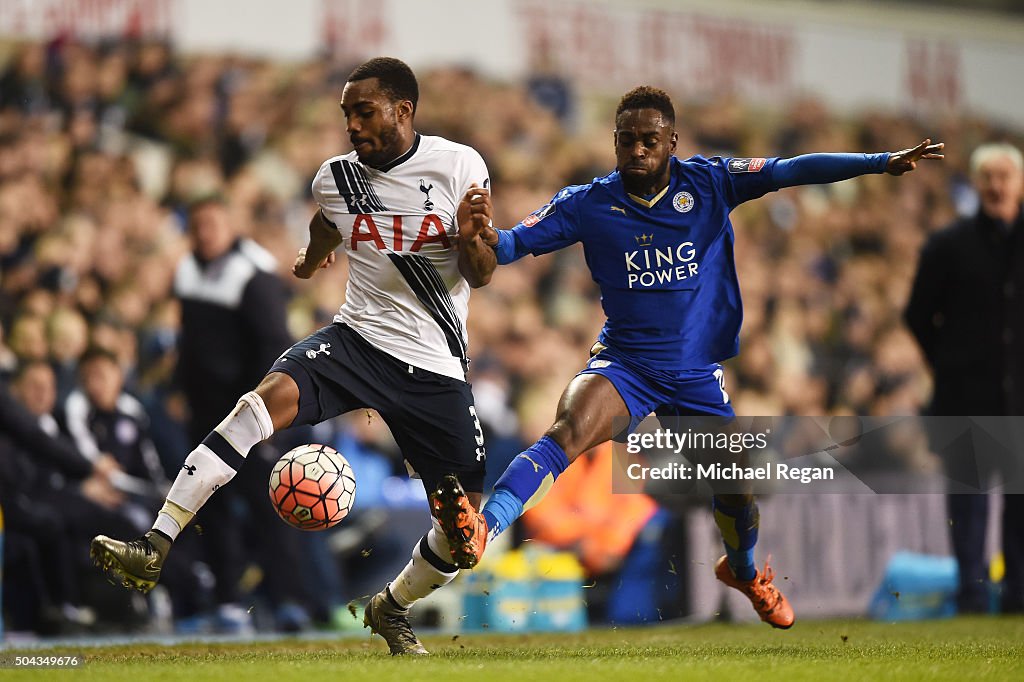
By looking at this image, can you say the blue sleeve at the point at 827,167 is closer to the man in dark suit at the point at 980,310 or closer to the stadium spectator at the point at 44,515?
the man in dark suit at the point at 980,310

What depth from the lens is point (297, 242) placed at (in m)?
10.0

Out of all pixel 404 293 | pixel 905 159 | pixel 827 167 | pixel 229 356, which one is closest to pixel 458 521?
pixel 404 293

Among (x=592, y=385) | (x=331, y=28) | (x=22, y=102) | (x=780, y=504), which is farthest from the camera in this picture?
(x=331, y=28)

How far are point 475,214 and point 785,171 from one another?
1.35m

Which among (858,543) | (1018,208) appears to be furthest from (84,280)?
(1018,208)

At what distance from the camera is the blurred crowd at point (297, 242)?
8.49m

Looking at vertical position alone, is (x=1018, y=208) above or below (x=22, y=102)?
below

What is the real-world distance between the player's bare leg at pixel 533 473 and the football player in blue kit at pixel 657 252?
0.01 meters

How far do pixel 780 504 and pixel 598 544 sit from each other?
1.20 m

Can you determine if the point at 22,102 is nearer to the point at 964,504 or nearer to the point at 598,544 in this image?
the point at 598,544

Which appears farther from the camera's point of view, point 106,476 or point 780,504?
point 780,504

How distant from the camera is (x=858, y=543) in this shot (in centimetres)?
886

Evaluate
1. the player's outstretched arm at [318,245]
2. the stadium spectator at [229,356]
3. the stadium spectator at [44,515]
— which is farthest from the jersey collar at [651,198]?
the stadium spectator at [44,515]

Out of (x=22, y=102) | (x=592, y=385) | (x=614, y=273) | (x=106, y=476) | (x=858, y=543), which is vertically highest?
(x=22, y=102)
